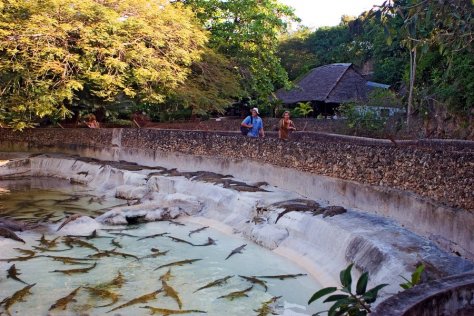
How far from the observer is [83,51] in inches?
847

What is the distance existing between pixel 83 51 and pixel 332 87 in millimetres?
15748

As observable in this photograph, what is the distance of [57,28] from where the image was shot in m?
20.6

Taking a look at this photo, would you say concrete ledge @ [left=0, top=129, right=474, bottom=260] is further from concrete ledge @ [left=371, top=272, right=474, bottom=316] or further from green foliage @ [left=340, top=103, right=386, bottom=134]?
green foliage @ [left=340, top=103, right=386, bottom=134]

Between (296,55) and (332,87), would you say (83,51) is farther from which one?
(296,55)

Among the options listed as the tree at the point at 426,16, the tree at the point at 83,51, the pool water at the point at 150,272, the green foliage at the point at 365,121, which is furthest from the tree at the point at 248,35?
the tree at the point at 426,16

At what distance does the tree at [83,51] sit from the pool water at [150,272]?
28.4ft

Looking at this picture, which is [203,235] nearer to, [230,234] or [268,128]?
[230,234]

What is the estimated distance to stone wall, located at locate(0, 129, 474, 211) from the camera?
805cm

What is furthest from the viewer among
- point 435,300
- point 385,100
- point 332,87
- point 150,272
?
point 332,87

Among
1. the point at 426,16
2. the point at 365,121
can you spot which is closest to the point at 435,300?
the point at 426,16

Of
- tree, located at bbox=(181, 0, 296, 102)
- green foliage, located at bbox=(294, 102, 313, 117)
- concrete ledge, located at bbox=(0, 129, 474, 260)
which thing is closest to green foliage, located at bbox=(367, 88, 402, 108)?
tree, located at bbox=(181, 0, 296, 102)

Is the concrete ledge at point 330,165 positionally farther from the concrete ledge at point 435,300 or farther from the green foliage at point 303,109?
the green foliage at point 303,109

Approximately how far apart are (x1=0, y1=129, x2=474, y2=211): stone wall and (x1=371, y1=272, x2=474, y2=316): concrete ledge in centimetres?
365

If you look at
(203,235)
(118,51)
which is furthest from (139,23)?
(203,235)
